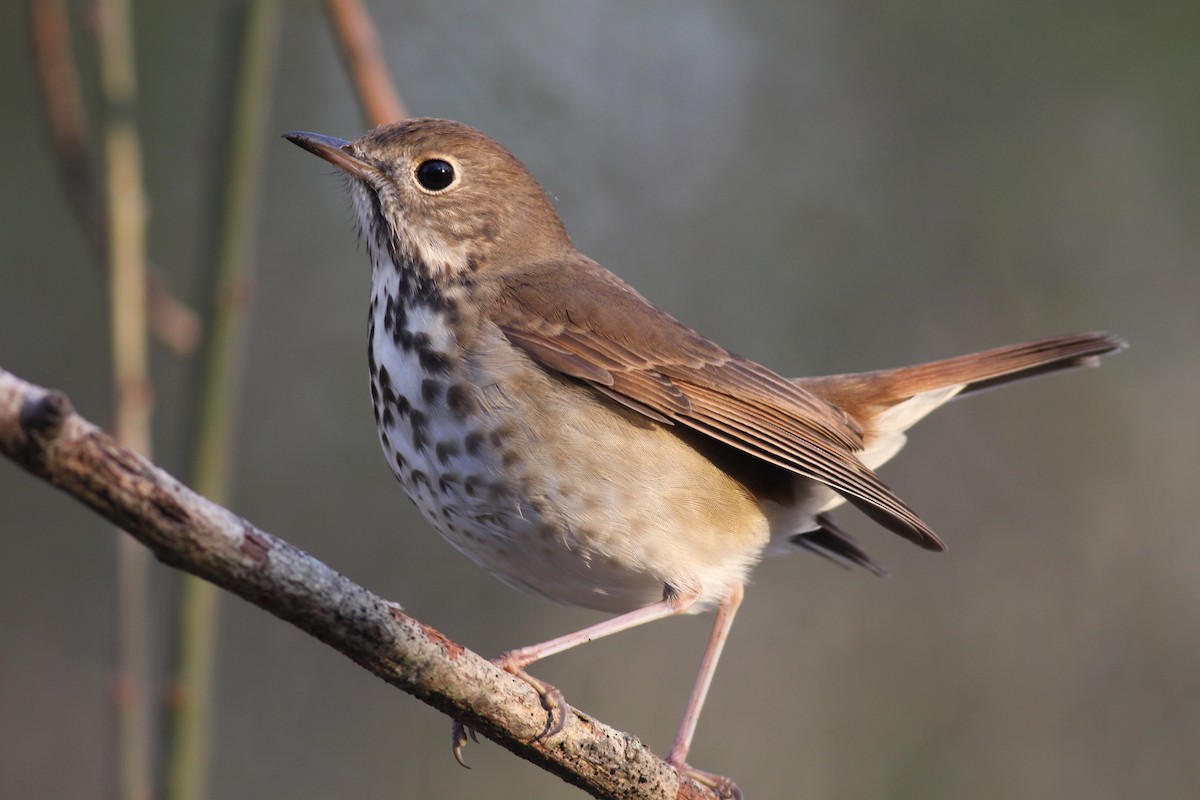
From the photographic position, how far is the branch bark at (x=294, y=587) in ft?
5.91

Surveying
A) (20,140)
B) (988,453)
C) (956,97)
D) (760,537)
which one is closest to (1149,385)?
(988,453)

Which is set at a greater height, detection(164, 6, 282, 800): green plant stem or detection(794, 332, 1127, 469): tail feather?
detection(794, 332, 1127, 469): tail feather

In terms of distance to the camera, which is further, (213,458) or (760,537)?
(760,537)

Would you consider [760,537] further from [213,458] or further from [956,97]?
[956,97]

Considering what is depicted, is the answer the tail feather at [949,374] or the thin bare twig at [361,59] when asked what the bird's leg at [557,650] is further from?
the thin bare twig at [361,59]

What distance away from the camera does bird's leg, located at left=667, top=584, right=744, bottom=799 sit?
3.75m

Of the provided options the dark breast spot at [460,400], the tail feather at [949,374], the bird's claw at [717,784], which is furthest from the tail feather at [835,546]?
the dark breast spot at [460,400]

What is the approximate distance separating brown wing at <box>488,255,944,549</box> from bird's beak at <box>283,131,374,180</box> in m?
0.59

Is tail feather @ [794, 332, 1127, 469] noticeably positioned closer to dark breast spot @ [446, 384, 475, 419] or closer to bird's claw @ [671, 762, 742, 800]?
bird's claw @ [671, 762, 742, 800]

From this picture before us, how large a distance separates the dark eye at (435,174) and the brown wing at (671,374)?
0.40 m

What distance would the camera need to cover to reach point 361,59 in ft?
12.1

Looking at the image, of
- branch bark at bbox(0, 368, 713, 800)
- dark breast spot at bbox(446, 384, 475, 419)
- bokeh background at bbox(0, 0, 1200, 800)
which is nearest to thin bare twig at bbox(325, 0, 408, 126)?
dark breast spot at bbox(446, 384, 475, 419)

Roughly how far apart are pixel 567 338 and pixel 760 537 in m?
0.95

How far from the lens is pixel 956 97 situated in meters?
A: 8.97
